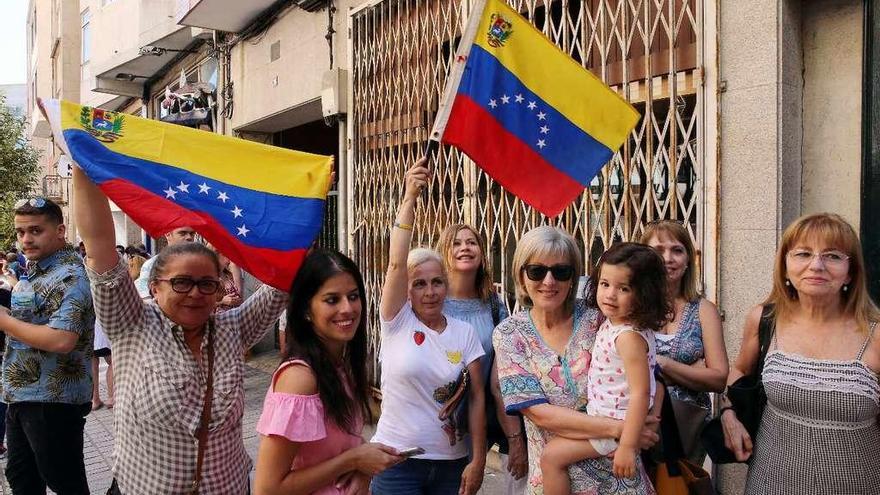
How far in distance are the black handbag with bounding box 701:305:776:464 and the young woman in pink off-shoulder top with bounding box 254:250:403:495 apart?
145 cm

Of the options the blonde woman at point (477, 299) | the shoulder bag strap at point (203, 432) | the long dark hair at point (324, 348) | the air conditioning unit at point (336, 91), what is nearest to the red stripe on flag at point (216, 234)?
the long dark hair at point (324, 348)

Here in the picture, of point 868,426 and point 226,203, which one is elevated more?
point 226,203

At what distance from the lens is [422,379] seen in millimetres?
3039

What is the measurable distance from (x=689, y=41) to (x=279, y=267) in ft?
10.3

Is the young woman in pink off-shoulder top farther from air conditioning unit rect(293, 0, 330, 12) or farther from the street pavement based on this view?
air conditioning unit rect(293, 0, 330, 12)

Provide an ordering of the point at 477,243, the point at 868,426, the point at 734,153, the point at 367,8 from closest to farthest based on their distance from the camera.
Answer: the point at 868,426 < the point at 477,243 < the point at 734,153 < the point at 367,8

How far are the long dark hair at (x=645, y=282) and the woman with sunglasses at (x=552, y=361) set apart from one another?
0.76 feet

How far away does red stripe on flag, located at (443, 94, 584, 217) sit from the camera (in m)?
3.12

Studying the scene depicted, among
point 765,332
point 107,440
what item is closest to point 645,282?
point 765,332

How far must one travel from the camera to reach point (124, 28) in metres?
14.1

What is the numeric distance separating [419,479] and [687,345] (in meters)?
1.36

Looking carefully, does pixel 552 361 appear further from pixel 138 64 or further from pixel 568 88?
pixel 138 64

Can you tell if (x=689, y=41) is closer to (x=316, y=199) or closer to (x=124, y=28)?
(x=316, y=199)

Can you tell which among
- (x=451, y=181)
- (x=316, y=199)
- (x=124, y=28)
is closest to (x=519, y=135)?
(x=316, y=199)
